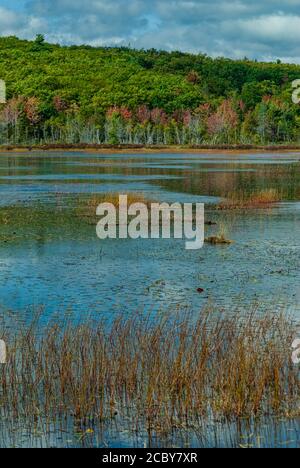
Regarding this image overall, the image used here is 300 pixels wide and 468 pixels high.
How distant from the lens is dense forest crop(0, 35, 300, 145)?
5197 inches

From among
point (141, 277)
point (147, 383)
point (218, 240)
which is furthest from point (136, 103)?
point (147, 383)

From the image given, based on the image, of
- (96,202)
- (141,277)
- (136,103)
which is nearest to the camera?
(141,277)

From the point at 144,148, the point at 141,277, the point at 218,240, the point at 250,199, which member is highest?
the point at 144,148

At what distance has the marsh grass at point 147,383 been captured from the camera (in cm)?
948

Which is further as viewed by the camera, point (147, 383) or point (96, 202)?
point (96, 202)

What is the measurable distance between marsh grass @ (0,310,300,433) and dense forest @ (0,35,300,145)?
11507cm

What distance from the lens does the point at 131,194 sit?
1465 inches

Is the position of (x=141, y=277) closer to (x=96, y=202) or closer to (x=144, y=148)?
(x=96, y=202)

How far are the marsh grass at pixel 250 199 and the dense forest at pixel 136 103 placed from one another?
87.0m

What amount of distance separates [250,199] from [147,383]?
26.5 m

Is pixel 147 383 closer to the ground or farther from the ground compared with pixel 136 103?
closer to the ground

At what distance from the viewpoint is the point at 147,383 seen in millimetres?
10203

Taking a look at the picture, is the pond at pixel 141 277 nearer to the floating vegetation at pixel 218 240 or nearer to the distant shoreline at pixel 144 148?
the floating vegetation at pixel 218 240
